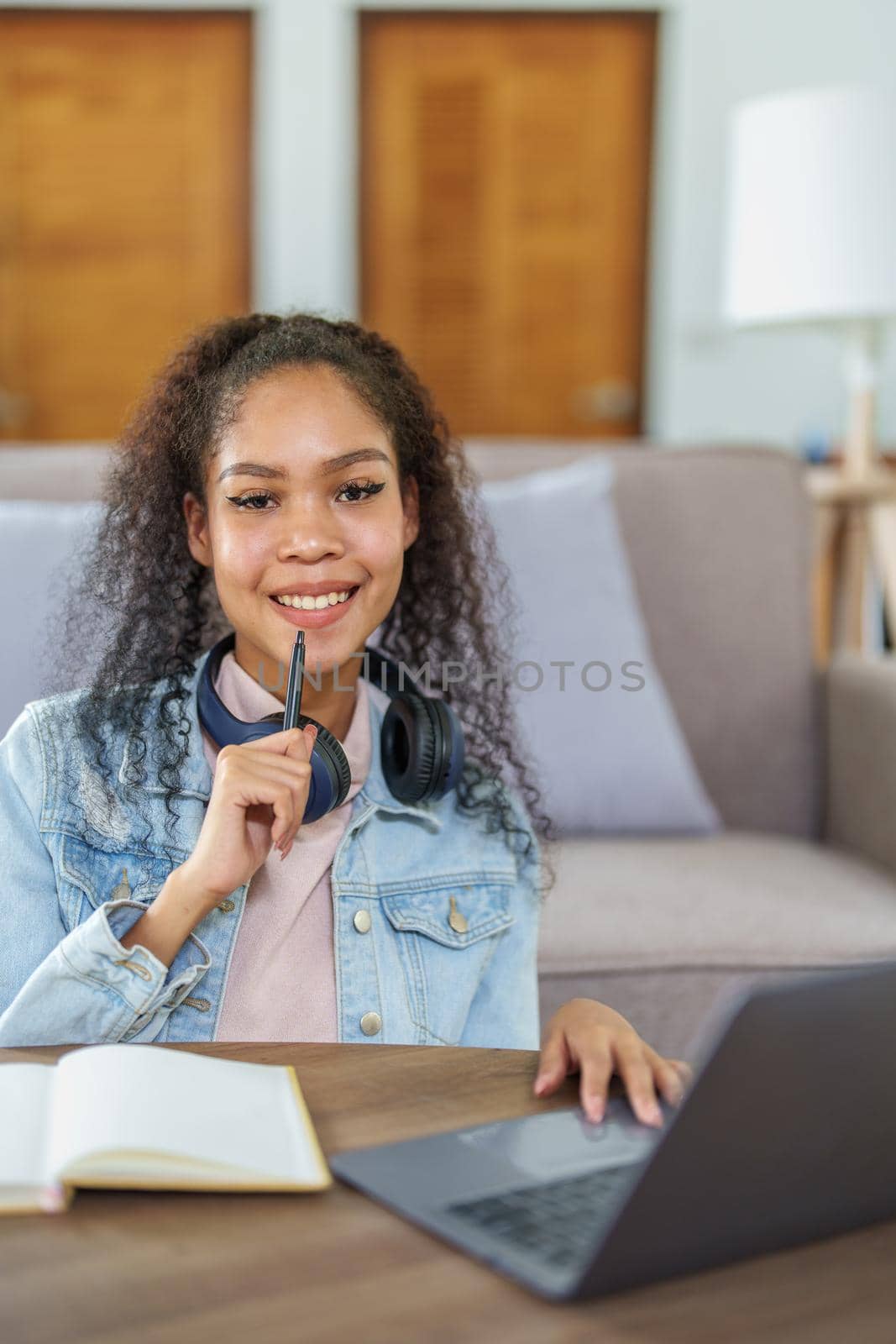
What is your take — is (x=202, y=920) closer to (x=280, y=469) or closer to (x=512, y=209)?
(x=280, y=469)

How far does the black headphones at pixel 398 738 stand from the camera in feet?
3.26

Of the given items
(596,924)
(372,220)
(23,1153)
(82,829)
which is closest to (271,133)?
(372,220)

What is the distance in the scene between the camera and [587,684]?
1825 mm

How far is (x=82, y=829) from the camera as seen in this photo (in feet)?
3.33

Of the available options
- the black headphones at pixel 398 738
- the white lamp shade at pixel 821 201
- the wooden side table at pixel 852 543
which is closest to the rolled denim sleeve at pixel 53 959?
the black headphones at pixel 398 738

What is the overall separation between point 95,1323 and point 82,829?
1.75ft

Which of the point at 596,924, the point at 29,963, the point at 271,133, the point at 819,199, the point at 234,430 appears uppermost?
the point at 271,133

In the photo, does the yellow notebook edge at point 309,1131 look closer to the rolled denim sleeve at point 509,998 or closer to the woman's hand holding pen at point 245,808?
the woman's hand holding pen at point 245,808

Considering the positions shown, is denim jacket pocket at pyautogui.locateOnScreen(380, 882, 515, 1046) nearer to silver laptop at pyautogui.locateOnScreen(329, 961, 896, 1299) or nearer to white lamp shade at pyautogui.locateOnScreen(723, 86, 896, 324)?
silver laptop at pyautogui.locateOnScreen(329, 961, 896, 1299)

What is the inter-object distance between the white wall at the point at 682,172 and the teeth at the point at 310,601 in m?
3.00

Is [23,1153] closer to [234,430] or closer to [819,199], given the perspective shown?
[234,430]

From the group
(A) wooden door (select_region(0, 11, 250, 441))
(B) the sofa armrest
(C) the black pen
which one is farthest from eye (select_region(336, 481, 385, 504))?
(A) wooden door (select_region(0, 11, 250, 441))

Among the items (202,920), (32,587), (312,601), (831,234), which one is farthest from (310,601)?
(831,234)

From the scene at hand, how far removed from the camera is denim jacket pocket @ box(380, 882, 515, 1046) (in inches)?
42.1
